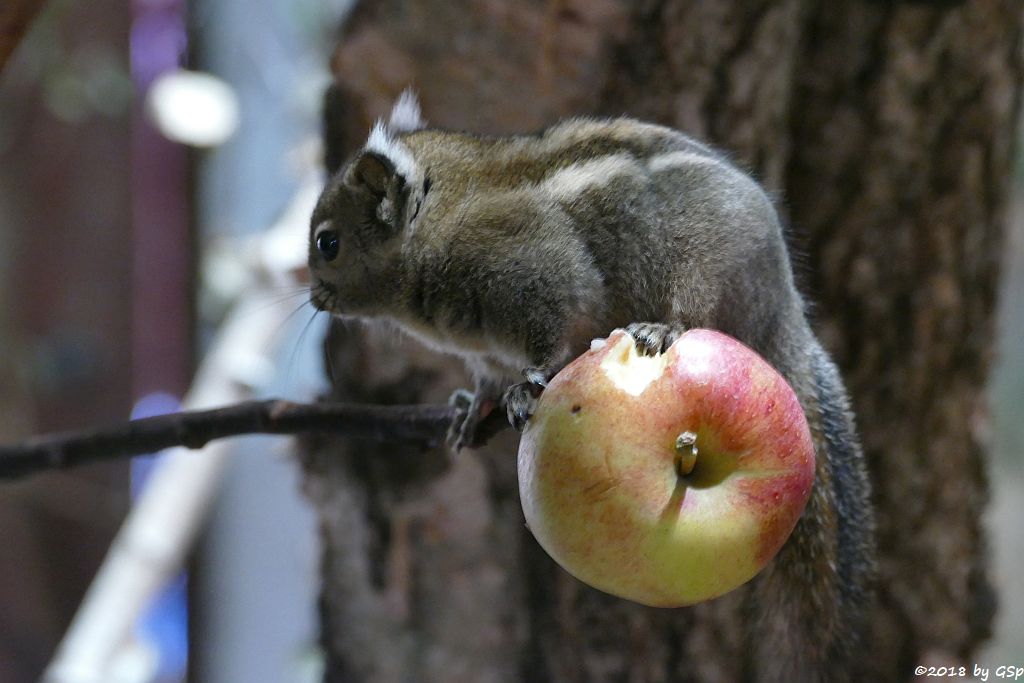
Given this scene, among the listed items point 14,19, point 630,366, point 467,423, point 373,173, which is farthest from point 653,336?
point 14,19

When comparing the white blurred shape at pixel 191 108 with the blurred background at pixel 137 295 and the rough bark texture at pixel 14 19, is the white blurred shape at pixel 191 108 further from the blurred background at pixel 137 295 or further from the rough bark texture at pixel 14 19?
the rough bark texture at pixel 14 19

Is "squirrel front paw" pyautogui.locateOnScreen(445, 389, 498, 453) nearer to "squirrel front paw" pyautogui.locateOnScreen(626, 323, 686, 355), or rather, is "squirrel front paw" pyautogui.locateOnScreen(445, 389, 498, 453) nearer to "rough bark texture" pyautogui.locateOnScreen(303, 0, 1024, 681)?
"squirrel front paw" pyautogui.locateOnScreen(626, 323, 686, 355)

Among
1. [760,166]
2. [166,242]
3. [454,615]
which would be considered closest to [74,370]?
[166,242]

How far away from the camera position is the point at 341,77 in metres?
1.65

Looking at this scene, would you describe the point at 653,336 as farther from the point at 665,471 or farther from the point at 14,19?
the point at 14,19

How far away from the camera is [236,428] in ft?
3.61

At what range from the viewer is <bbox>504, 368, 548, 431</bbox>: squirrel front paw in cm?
90

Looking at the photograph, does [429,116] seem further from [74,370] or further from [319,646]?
[74,370]

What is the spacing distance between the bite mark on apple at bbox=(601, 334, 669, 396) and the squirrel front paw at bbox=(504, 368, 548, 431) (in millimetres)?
115

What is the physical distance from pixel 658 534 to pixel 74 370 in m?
2.36

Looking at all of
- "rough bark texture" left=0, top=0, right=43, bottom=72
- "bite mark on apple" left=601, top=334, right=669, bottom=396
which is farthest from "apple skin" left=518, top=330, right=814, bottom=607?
"rough bark texture" left=0, top=0, right=43, bottom=72

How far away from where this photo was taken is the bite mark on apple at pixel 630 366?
751 mm

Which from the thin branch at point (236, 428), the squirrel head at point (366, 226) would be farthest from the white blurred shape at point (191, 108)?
the thin branch at point (236, 428)

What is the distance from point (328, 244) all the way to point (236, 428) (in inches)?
11.0
